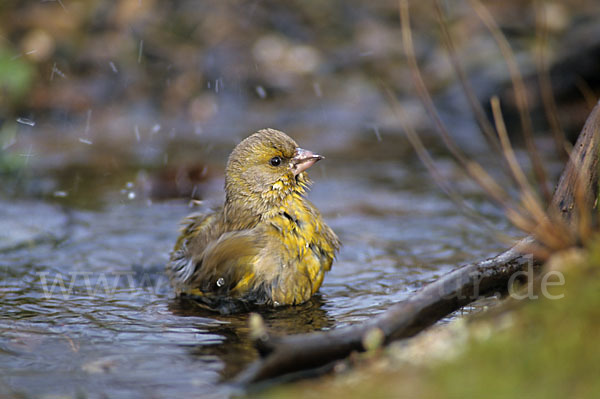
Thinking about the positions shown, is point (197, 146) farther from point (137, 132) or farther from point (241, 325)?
point (241, 325)

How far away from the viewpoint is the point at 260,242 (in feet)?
15.1

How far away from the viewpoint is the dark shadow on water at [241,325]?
365cm

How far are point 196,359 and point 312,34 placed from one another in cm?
855

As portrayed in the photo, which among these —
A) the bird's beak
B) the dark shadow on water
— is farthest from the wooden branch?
the bird's beak

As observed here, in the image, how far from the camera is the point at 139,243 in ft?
19.7

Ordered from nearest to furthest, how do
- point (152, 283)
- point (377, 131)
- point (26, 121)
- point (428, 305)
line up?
1. point (428, 305)
2. point (152, 283)
3. point (26, 121)
4. point (377, 131)

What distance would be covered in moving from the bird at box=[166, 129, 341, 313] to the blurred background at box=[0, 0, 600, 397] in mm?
181

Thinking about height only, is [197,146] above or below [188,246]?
above

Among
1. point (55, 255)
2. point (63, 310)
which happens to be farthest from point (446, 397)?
point (55, 255)

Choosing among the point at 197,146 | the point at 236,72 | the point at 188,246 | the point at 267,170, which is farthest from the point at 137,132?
the point at 267,170

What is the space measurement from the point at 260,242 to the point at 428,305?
1800mm

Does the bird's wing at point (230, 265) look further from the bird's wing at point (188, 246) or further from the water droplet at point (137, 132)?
the water droplet at point (137, 132)

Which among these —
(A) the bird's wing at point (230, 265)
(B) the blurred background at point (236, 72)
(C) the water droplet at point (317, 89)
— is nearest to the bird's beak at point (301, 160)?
(A) the bird's wing at point (230, 265)

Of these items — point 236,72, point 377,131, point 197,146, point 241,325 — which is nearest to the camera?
point 241,325
